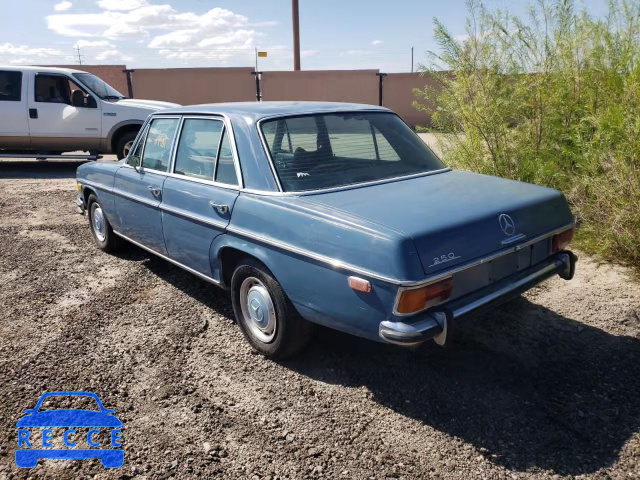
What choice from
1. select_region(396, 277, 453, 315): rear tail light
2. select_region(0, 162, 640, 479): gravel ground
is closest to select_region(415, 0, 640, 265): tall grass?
select_region(0, 162, 640, 479): gravel ground

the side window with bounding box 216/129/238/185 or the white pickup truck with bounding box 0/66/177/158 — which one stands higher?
the white pickup truck with bounding box 0/66/177/158

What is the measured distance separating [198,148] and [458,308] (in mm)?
2267

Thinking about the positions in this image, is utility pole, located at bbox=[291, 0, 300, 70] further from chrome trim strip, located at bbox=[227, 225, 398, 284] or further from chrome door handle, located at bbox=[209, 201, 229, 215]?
chrome trim strip, located at bbox=[227, 225, 398, 284]

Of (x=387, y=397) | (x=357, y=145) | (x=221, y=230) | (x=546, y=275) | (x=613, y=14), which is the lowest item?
(x=387, y=397)

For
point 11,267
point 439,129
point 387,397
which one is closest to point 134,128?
point 11,267

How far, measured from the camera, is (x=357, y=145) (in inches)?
149

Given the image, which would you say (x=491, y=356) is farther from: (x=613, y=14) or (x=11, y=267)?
(x=11, y=267)

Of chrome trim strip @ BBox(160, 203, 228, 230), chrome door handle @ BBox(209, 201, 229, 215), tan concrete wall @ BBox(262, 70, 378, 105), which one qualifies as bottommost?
chrome trim strip @ BBox(160, 203, 228, 230)

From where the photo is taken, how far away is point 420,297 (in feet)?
8.21

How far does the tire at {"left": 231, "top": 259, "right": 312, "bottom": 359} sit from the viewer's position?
3119 mm

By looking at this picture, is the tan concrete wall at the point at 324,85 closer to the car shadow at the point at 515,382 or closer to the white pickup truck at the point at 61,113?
the white pickup truck at the point at 61,113

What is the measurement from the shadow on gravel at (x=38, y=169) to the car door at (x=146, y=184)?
6266mm

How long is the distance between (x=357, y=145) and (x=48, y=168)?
9.80 metres

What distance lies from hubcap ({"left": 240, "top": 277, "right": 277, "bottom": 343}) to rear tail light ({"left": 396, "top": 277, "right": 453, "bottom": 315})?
39.6 inches
